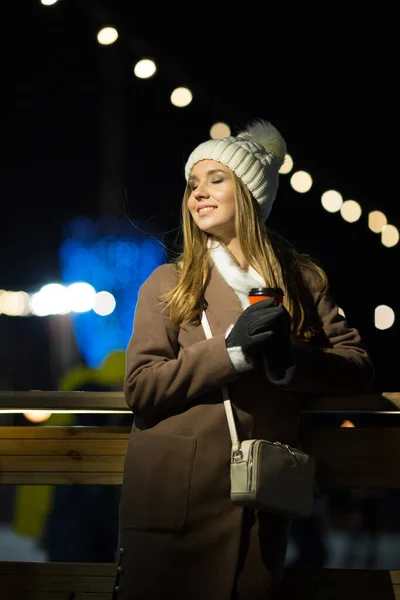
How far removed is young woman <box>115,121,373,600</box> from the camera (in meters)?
2.59

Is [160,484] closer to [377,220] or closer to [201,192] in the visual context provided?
[201,192]

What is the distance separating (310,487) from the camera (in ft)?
8.77

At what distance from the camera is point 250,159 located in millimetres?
3045

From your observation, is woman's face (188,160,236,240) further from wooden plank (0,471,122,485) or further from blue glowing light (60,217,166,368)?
blue glowing light (60,217,166,368)

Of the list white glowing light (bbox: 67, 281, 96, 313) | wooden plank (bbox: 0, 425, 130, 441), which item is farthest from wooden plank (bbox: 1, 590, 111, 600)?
white glowing light (bbox: 67, 281, 96, 313)

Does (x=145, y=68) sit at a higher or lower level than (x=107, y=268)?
higher

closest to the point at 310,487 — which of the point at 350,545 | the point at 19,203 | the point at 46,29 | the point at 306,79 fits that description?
the point at 350,545

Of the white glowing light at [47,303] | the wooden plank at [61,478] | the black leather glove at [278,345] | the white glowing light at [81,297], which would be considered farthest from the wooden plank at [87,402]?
the white glowing light at [47,303]

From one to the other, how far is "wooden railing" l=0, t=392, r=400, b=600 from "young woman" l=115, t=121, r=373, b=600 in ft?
1.16

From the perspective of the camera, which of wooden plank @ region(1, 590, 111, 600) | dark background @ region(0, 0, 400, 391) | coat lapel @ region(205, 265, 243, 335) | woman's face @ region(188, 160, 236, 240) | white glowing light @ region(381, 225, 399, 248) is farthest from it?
white glowing light @ region(381, 225, 399, 248)

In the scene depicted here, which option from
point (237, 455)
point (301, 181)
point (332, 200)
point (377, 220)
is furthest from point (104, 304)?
point (237, 455)

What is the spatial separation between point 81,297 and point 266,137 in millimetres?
9181

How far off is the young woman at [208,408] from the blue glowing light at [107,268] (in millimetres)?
8059

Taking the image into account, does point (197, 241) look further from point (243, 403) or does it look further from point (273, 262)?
point (243, 403)
